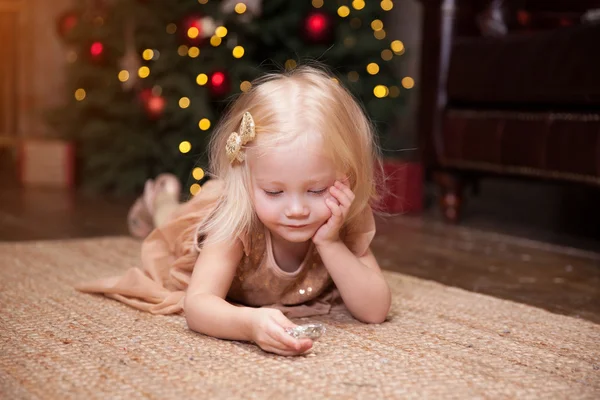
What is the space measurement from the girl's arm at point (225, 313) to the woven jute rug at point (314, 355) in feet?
0.06

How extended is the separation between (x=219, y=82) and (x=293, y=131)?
60.7 inches

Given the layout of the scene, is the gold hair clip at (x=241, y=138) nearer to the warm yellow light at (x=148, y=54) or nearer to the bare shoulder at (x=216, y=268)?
the bare shoulder at (x=216, y=268)

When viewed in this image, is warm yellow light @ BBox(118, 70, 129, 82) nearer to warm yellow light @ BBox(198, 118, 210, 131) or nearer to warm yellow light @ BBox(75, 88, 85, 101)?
warm yellow light @ BBox(75, 88, 85, 101)

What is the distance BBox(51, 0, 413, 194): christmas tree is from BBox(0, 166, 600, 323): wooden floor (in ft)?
1.13

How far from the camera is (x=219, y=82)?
251 cm

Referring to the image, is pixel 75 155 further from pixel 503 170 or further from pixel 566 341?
pixel 566 341

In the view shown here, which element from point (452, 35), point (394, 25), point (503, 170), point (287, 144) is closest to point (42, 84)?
point (394, 25)

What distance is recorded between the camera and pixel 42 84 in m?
3.97

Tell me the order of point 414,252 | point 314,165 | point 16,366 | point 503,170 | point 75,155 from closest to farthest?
point 16,366, point 314,165, point 414,252, point 503,170, point 75,155

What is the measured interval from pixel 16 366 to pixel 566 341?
0.69 m

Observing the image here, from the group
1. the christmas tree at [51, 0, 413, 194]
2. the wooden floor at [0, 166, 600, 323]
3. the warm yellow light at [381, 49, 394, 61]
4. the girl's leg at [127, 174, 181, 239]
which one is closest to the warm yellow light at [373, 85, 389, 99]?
the christmas tree at [51, 0, 413, 194]

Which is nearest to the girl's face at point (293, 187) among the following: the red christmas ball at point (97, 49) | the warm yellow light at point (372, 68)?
the warm yellow light at point (372, 68)

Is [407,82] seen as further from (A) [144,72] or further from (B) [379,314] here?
(B) [379,314]

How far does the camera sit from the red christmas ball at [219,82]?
8.24 ft
